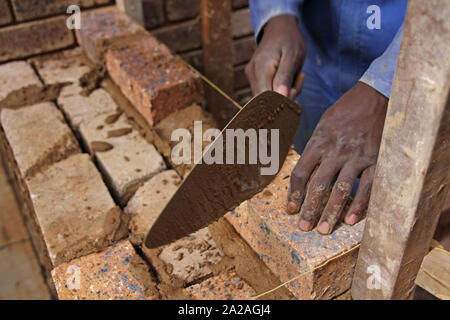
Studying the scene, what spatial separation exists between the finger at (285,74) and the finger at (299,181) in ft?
1.51

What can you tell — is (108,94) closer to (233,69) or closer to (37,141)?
(37,141)

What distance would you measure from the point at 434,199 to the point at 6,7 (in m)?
2.81

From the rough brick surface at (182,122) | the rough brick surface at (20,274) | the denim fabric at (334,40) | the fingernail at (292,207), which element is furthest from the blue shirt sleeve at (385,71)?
the rough brick surface at (20,274)

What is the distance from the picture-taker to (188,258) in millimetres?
1619

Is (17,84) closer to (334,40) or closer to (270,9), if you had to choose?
(270,9)

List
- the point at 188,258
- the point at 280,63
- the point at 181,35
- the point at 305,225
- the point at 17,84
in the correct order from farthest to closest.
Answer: the point at 181,35 < the point at 17,84 < the point at 280,63 < the point at 188,258 < the point at 305,225

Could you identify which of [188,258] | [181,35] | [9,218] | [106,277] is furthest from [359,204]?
[9,218]

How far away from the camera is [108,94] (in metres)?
2.53

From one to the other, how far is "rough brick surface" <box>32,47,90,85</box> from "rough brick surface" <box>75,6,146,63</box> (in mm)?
85

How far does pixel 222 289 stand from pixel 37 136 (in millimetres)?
1355

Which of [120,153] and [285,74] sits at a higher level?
[285,74]

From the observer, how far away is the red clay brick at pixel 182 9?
11.3 ft

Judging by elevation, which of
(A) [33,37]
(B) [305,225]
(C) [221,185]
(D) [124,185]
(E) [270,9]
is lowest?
(D) [124,185]
